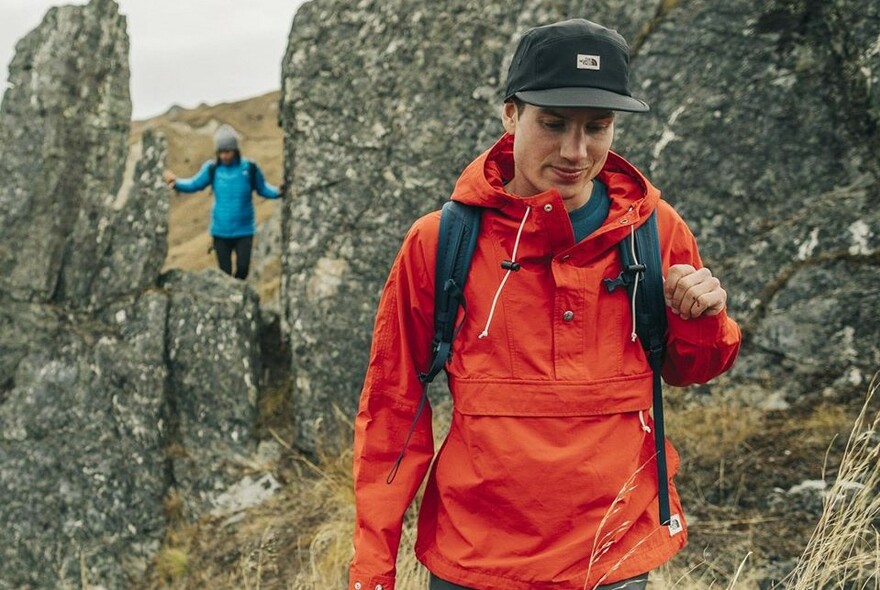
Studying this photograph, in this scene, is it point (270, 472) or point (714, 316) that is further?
point (270, 472)

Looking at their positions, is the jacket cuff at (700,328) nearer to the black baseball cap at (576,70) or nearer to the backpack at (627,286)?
the backpack at (627,286)

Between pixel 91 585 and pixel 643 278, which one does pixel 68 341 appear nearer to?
pixel 91 585

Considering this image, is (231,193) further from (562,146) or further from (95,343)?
(562,146)

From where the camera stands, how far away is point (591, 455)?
2.70 metres

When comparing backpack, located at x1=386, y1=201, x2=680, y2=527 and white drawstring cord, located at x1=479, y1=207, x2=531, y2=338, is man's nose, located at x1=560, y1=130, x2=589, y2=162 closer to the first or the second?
white drawstring cord, located at x1=479, y1=207, x2=531, y2=338

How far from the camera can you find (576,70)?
105 inches

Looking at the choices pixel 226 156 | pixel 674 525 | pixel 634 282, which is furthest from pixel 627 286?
pixel 226 156

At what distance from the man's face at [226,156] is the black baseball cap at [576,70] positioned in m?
8.08

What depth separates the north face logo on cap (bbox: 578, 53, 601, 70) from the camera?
268cm

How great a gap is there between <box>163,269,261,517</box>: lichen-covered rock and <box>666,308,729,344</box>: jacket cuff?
22.8 ft

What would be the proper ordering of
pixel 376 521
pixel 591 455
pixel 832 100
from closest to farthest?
pixel 591 455 → pixel 376 521 → pixel 832 100

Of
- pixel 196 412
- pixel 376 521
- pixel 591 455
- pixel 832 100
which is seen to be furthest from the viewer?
pixel 196 412

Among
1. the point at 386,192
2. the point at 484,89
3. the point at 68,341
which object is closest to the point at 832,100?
the point at 484,89

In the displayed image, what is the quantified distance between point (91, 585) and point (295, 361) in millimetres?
3033
